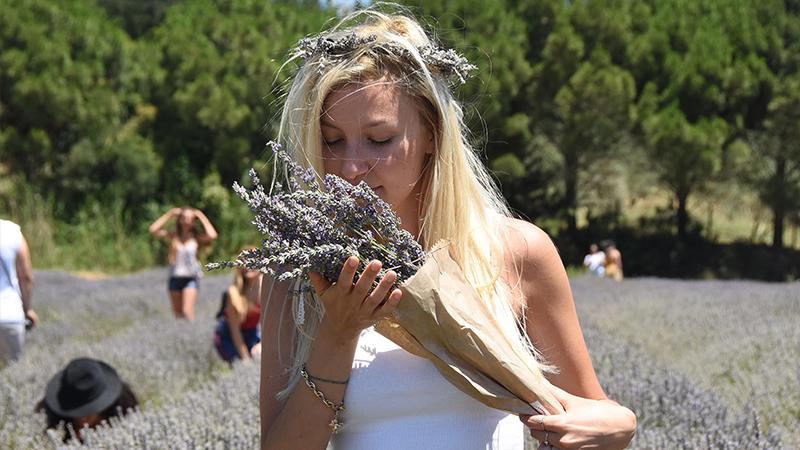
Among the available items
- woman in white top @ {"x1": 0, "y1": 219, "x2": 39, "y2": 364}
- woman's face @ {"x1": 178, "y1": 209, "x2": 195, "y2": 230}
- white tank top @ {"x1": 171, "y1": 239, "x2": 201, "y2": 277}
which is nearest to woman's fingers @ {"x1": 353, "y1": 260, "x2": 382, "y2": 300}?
woman in white top @ {"x1": 0, "y1": 219, "x2": 39, "y2": 364}

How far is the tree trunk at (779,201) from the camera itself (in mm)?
22250

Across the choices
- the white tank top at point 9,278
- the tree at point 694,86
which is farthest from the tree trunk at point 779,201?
the white tank top at point 9,278

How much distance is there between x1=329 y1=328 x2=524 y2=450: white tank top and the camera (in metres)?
1.58

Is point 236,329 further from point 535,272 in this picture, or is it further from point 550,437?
point 550,437

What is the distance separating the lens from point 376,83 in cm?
161

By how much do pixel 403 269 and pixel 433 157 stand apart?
0.29m

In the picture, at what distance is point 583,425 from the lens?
1521 millimetres

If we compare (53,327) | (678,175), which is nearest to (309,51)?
(53,327)

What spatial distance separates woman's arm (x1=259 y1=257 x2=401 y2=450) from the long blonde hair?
0.11 ft

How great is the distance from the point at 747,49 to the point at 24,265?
74.2 ft

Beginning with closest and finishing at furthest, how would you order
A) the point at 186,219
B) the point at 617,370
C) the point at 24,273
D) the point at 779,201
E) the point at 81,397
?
the point at 81,397, the point at 617,370, the point at 24,273, the point at 186,219, the point at 779,201

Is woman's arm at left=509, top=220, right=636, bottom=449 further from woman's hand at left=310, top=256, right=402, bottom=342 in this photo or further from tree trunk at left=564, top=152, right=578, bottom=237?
tree trunk at left=564, top=152, right=578, bottom=237

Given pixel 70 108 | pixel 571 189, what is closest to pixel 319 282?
pixel 70 108

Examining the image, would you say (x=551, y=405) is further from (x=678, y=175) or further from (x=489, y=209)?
(x=678, y=175)
